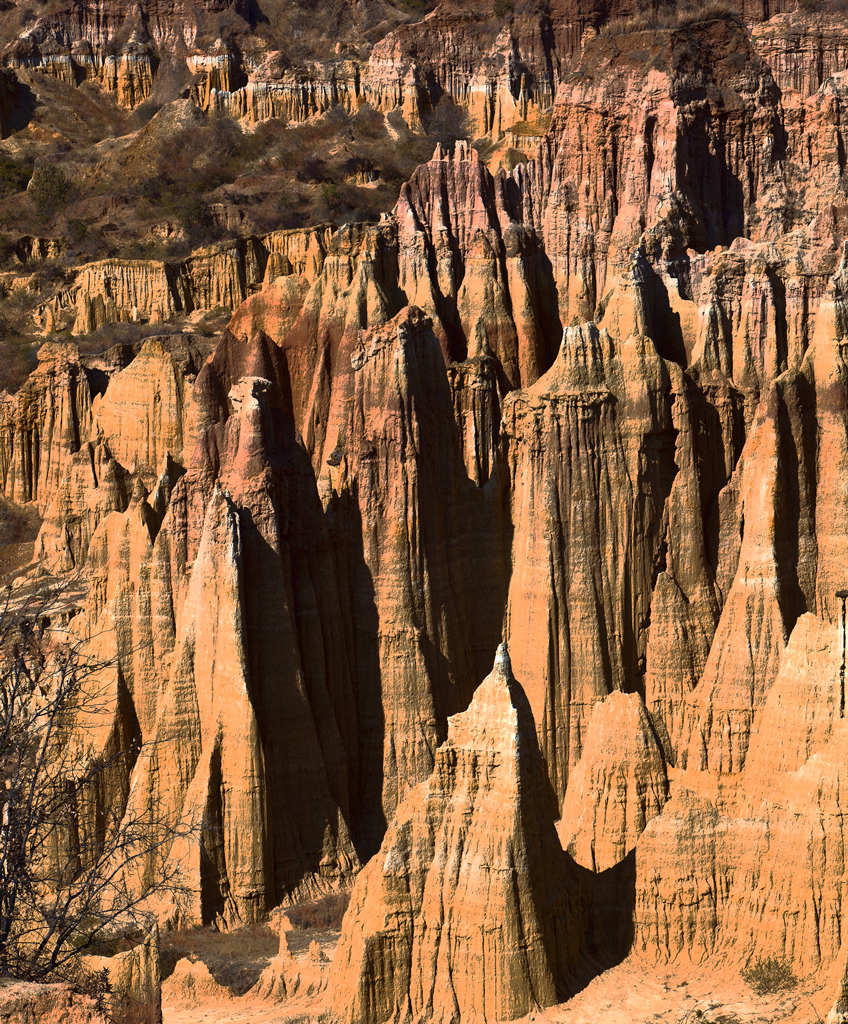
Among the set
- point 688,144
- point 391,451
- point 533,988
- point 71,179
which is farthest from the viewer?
point 71,179

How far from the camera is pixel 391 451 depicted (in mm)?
39812

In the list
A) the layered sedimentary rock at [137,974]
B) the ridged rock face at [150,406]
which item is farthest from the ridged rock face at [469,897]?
the ridged rock face at [150,406]

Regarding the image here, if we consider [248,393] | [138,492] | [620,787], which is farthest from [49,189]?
[620,787]

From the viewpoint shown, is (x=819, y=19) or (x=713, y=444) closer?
(x=713, y=444)

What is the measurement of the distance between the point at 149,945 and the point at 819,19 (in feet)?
125

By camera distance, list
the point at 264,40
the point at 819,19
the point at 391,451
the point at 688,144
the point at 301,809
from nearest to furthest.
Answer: the point at 301,809 → the point at 391,451 → the point at 688,144 → the point at 819,19 → the point at 264,40

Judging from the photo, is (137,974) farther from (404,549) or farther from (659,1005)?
(404,549)

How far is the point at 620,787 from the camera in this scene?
33.7 m

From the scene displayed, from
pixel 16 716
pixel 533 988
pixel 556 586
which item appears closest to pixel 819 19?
pixel 556 586

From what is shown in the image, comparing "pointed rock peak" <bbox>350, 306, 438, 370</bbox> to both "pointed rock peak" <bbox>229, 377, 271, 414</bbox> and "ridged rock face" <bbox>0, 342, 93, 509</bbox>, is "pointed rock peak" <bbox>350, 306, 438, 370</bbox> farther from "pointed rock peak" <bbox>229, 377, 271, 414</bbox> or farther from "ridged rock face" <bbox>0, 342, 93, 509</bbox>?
"ridged rock face" <bbox>0, 342, 93, 509</bbox>

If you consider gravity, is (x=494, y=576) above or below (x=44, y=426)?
below

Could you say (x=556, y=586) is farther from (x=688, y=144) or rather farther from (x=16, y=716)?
→ (x=16, y=716)

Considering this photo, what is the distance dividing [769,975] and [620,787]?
447 cm

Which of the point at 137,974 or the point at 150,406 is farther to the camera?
the point at 150,406
